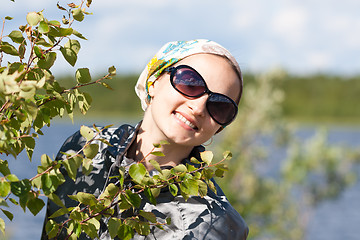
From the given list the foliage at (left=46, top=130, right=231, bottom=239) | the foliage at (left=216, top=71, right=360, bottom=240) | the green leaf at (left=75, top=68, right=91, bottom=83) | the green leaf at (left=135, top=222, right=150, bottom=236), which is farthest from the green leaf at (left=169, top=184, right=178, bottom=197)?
the foliage at (left=216, top=71, right=360, bottom=240)

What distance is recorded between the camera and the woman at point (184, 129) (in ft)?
7.88

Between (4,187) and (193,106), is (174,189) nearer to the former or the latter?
(193,106)

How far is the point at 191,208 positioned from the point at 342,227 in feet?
87.4

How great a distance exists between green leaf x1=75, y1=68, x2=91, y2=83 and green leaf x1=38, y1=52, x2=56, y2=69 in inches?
4.7

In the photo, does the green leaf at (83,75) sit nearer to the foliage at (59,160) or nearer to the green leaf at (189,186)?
the foliage at (59,160)

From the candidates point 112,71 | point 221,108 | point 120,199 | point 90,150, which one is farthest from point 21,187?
point 221,108

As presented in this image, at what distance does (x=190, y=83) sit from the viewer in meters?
2.41

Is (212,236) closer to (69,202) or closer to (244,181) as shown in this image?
(69,202)

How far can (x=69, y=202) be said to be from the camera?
255 centimetres

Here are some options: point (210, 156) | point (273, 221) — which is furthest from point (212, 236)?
point (273, 221)

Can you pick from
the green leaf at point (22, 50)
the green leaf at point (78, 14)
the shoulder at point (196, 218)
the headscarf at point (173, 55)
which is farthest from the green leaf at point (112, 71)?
the shoulder at point (196, 218)

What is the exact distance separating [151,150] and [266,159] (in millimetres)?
13990

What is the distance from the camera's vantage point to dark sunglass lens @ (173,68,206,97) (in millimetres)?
2400

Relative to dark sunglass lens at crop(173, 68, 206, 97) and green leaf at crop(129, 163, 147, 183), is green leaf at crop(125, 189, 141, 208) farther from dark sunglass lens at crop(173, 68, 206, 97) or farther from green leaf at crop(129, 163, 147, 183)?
dark sunglass lens at crop(173, 68, 206, 97)
